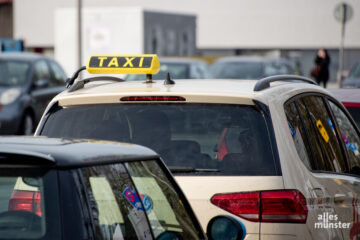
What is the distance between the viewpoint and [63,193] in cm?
262

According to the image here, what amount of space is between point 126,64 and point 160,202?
2223mm

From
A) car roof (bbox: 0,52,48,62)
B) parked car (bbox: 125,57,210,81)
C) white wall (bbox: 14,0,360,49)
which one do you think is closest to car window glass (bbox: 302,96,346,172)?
car roof (bbox: 0,52,48,62)

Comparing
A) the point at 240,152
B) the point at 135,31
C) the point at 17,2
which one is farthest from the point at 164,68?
the point at 17,2

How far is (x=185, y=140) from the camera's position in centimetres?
467

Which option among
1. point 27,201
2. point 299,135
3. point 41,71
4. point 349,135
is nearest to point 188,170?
point 299,135

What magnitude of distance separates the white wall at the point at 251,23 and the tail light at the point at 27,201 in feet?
170

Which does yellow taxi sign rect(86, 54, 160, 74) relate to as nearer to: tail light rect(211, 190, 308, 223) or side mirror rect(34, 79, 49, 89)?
tail light rect(211, 190, 308, 223)

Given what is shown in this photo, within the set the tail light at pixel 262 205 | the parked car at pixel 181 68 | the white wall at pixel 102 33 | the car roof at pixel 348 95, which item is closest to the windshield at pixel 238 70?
the parked car at pixel 181 68

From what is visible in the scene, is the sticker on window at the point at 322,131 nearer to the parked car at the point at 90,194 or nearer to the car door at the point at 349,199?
the car door at the point at 349,199

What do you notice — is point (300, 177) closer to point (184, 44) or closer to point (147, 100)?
point (147, 100)

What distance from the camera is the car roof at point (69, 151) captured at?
2672 millimetres

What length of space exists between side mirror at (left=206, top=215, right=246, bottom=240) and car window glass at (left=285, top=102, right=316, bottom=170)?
1.00 m

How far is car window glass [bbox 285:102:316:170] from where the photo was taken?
14.9ft

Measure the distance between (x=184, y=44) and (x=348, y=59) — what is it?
29443 mm
